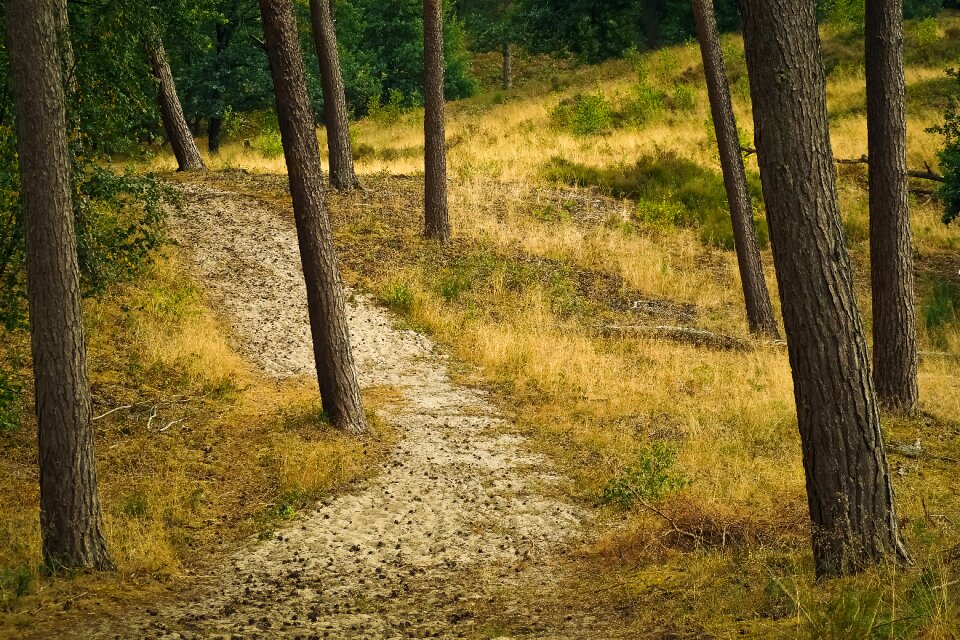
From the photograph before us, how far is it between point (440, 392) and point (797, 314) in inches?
289

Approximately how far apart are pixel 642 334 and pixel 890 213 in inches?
200

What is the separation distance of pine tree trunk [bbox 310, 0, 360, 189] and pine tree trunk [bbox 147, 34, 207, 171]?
3773mm

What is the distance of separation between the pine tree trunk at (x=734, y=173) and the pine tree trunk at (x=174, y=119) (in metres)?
11.8

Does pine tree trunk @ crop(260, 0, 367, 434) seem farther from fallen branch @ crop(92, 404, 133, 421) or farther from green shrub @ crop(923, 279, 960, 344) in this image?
green shrub @ crop(923, 279, 960, 344)

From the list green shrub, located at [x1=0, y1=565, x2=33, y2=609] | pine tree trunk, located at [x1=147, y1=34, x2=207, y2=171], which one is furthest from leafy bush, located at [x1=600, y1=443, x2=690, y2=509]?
pine tree trunk, located at [x1=147, y1=34, x2=207, y2=171]

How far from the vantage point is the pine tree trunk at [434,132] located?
59.3 ft

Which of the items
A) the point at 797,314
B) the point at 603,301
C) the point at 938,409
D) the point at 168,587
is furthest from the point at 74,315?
the point at 603,301

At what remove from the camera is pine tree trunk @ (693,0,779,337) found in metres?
15.5

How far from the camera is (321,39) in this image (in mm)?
18969

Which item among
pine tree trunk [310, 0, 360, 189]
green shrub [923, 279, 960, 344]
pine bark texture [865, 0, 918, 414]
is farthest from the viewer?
pine tree trunk [310, 0, 360, 189]

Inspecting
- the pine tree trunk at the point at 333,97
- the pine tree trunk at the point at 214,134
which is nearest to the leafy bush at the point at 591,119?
the pine tree trunk at the point at 333,97

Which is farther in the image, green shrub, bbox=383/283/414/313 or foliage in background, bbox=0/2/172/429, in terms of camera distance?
green shrub, bbox=383/283/414/313

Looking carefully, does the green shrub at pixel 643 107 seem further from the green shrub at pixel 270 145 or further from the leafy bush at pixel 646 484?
the leafy bush at pixel 646 484

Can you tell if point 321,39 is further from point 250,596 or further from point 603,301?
point 250,596
